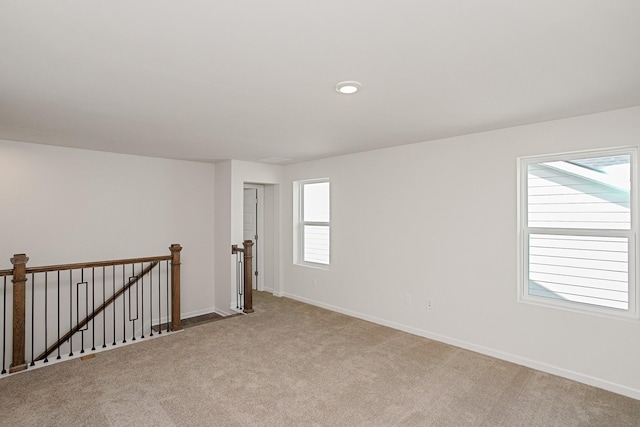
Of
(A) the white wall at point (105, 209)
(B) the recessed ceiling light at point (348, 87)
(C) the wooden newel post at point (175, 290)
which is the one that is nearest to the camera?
(B) the recessed ceiling light at point (348, 87)

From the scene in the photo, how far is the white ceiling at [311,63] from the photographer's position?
1.46 meters

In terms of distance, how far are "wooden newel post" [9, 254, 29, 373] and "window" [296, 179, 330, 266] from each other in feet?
11.9

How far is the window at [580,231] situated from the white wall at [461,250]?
122 millimetres

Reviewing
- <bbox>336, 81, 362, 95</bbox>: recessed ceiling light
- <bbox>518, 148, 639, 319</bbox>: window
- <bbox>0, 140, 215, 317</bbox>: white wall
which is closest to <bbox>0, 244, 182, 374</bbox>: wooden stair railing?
<bbox>0, 140, 215, 317</bbox>: white wall

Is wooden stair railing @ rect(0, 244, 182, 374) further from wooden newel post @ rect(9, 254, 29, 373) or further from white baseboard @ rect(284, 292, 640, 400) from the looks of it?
white baseboard @ rect(284, 292, 640, 400)

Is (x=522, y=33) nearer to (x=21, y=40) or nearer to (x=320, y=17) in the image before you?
(x=320, y=17)

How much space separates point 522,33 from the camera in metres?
1.63

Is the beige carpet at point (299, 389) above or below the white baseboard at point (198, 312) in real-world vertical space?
above

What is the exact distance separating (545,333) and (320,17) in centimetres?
338

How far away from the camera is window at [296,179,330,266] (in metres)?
5.50

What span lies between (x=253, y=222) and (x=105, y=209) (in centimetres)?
251

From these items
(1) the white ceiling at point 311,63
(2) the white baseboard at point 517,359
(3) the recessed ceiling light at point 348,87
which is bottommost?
(2) the white baseboard at point 517,359

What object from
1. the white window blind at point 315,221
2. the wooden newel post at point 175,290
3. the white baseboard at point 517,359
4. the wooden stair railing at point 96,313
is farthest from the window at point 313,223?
the wooden stair railing at point 96,313

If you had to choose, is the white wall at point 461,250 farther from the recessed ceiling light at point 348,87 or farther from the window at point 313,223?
the recessed ceiling light at point 348,87
